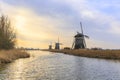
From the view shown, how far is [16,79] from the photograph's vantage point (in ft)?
89.0

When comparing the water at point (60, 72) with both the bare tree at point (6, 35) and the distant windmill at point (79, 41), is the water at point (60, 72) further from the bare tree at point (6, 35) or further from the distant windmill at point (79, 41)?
the distant windmill at point (79, 41)

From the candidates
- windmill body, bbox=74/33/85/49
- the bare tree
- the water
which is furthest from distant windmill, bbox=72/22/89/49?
the water

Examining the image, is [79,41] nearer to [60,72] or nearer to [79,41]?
[79,41]

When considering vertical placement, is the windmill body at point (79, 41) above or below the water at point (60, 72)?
above

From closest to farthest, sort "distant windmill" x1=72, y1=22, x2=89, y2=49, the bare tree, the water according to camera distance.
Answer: the water, the bare tree, "distant windmill" x1=72, y1=22, x2=89, y2=49

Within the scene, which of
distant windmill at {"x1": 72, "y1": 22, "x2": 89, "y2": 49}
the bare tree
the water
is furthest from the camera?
distant windmill at {"x1": 72, "y1": 22, "x2": 89, "y2": 49}

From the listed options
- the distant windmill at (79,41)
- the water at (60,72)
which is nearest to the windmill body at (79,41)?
the distant windmill at (79,41)

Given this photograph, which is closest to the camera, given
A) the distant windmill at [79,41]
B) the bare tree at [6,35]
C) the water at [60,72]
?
the water at [60,72]

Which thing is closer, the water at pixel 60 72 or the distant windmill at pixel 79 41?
the water at pixel 60 72

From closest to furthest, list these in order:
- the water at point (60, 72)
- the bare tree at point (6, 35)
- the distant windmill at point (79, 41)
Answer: the water at point (60, 72) < the bare tree at point (6, 35) < the distant windmill at point (79, 41)

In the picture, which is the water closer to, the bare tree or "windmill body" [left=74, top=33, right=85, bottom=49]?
the bare tree

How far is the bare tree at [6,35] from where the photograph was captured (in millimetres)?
64625

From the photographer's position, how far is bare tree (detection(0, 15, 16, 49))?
6462 cm

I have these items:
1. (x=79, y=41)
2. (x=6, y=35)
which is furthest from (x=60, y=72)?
(x=79, y=41)
